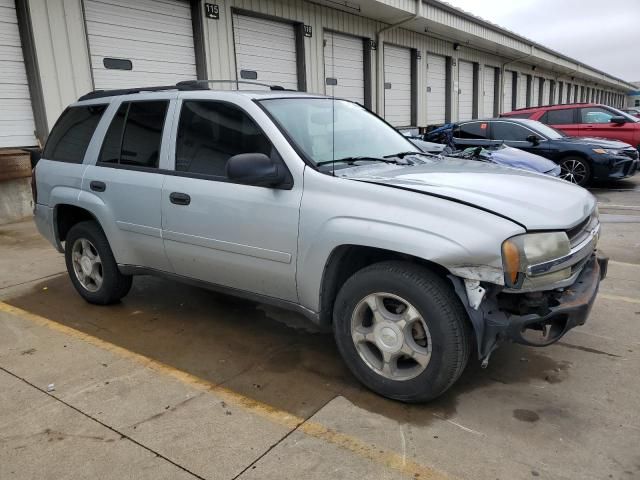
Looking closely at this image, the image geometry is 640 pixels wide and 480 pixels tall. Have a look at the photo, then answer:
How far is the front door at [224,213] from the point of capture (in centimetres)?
323

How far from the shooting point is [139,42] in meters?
9.82

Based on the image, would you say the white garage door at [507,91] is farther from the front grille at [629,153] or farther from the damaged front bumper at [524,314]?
the damaged front bumper at [524,314]

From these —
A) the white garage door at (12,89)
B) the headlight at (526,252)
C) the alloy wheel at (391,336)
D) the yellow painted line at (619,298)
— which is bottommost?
the yellow painted line at (619,298)

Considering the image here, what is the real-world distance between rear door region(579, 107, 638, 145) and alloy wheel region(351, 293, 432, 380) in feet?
38.3

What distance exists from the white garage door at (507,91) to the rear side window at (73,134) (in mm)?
24033

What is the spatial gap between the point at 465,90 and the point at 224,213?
20715 millimetres

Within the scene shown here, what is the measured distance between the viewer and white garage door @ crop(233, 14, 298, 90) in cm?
1162

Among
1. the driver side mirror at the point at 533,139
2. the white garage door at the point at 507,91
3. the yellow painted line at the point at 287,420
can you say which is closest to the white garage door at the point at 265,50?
the driver side mirror at the point at 533,139

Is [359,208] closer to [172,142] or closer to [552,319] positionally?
[552,319]

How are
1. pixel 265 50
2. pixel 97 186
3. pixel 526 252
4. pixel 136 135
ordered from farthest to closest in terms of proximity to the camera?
pixel 265 50
pixel 97 186
pixel 136 135
pixel 526 252

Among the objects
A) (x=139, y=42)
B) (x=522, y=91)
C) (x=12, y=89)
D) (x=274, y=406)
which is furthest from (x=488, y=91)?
(x=274, y=406)

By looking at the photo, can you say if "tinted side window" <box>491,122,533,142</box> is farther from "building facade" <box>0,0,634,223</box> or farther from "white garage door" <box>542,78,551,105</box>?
"white garage door" <box>542,78,551,105</box>

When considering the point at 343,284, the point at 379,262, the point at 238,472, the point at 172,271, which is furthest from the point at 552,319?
the point at 172,271

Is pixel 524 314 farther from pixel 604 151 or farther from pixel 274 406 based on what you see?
pixel 604 151
